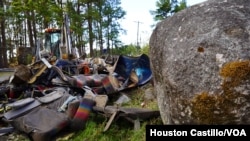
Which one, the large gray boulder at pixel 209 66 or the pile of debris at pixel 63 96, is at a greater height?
the large gray boulder at pixel 209 66

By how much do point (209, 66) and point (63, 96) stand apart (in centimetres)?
358

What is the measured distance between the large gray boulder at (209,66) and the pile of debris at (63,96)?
5.30 ft

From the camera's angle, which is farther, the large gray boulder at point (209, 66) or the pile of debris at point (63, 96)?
the pile of debris at point (63, 96)

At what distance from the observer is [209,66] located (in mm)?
2912

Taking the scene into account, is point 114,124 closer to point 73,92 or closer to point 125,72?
point 73,92

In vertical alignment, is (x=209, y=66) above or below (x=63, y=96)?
above

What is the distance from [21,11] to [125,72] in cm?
1835

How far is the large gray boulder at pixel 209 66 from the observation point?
2.81m

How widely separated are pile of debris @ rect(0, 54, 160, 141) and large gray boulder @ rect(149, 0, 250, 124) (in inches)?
63.6

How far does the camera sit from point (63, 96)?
5.85 meters

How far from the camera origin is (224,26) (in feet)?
9.87

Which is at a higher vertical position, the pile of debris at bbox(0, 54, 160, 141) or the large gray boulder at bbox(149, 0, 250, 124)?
the large gray boulder at bbox(149, 0, 250, 124)

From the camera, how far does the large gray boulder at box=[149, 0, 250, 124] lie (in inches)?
110

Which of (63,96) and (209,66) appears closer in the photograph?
(209,66)
